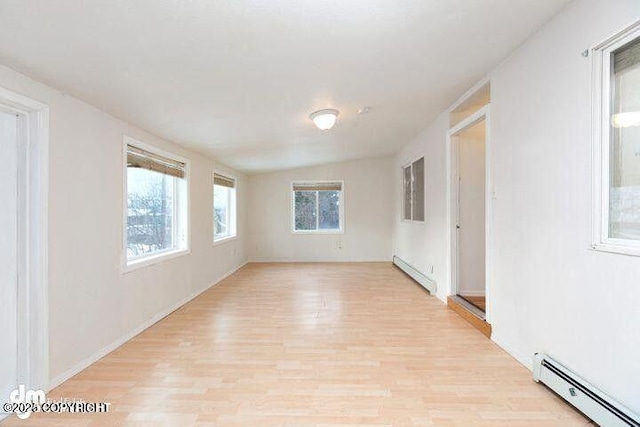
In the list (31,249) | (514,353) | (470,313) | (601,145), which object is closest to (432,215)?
(470,313)

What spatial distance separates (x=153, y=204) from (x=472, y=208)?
3839mm

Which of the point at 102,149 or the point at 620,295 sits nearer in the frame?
the point at 620,295

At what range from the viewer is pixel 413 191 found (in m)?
5.57

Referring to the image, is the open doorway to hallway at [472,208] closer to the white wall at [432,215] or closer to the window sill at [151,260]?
the white wall at [432,215]

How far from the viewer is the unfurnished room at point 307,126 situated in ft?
5.51

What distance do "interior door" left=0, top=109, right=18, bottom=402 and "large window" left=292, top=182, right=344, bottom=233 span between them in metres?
5.58

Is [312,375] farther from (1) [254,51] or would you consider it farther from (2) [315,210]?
(2) [315,210]

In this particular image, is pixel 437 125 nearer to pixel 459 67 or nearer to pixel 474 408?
pixel 459 67

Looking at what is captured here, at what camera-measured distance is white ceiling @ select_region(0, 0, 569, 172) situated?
5.25ft

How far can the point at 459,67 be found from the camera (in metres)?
2.62

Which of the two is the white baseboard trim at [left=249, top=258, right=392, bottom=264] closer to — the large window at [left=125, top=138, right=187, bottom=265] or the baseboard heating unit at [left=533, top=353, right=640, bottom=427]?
the large window at [left=125, top=138, right=187, bottom=265]

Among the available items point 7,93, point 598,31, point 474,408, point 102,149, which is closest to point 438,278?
point 474,408

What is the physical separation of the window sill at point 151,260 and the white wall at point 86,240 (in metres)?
0.06

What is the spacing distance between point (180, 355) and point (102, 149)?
1.83 m
